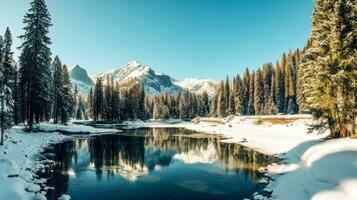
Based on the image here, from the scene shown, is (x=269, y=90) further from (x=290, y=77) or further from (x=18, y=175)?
(x=18, y=175)

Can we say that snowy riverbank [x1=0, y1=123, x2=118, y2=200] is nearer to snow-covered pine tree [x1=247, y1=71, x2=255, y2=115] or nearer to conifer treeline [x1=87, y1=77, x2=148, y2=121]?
conifer treeline [x1=87, y1=77, x2=148, y2=121]

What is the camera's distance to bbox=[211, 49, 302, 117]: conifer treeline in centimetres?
9106

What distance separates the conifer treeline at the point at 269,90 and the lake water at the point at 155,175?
190 feet

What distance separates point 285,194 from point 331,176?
252cm

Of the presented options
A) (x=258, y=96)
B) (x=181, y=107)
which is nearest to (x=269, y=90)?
(x=258, y=96)

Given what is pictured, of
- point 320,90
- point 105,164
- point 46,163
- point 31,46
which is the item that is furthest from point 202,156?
point 31,46

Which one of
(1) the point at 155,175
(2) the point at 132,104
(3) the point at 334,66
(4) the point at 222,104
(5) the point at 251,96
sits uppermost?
(5) the point at 251,96

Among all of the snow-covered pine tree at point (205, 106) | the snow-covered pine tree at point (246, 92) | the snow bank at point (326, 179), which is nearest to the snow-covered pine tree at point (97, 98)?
the snow-covered pine tree at point (246, 92)

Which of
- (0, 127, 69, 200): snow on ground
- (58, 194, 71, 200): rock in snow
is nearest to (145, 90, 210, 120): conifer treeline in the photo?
(0, 127, 69, 200): snow on ground

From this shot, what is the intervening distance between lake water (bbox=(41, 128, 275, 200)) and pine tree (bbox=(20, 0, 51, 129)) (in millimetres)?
14166

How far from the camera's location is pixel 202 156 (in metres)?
34.4

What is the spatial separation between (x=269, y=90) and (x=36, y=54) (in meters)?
74.6

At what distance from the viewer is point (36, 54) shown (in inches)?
1757

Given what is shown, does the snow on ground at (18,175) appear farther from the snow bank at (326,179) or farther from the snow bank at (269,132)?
the snow bank at (269,132)
